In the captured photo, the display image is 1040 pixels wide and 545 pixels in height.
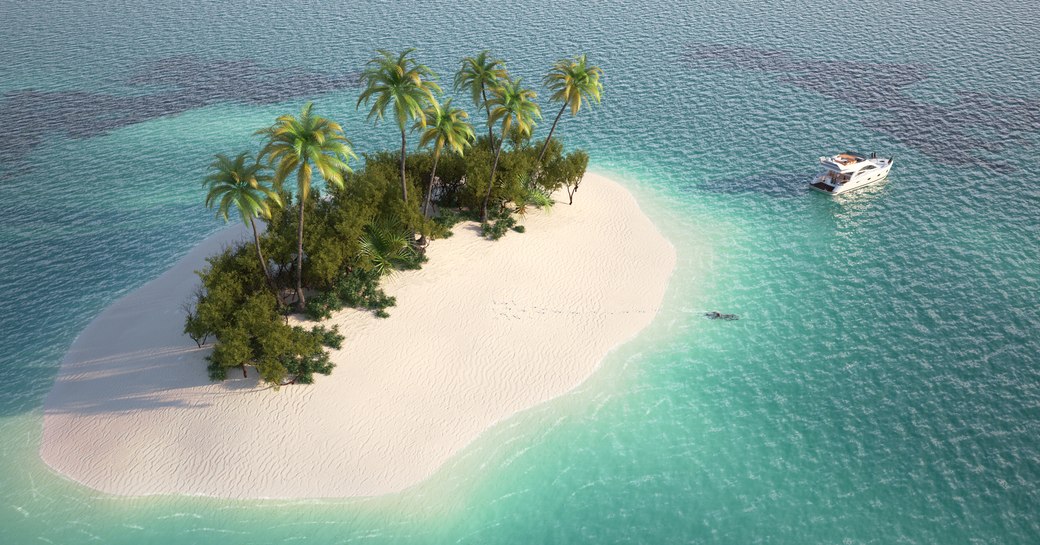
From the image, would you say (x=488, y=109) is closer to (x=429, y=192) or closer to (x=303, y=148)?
(x=429, y=192)

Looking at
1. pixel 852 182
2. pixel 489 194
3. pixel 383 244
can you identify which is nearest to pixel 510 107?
pixel 489 194

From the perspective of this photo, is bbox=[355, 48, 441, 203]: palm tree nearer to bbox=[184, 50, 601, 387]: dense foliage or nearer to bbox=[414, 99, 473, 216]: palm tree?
bbox=[184, 50, 601, 387]: dense foliage

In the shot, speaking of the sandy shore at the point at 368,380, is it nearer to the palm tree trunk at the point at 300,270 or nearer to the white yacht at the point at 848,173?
the palm tree trunk at the point at 300,270

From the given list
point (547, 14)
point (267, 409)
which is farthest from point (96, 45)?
point (267, 409)

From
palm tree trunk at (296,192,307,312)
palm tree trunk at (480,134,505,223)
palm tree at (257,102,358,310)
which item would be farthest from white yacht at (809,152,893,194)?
palm tree trunk at (296,192,307,312)

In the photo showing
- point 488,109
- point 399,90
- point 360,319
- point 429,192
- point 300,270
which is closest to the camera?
point 399,90
